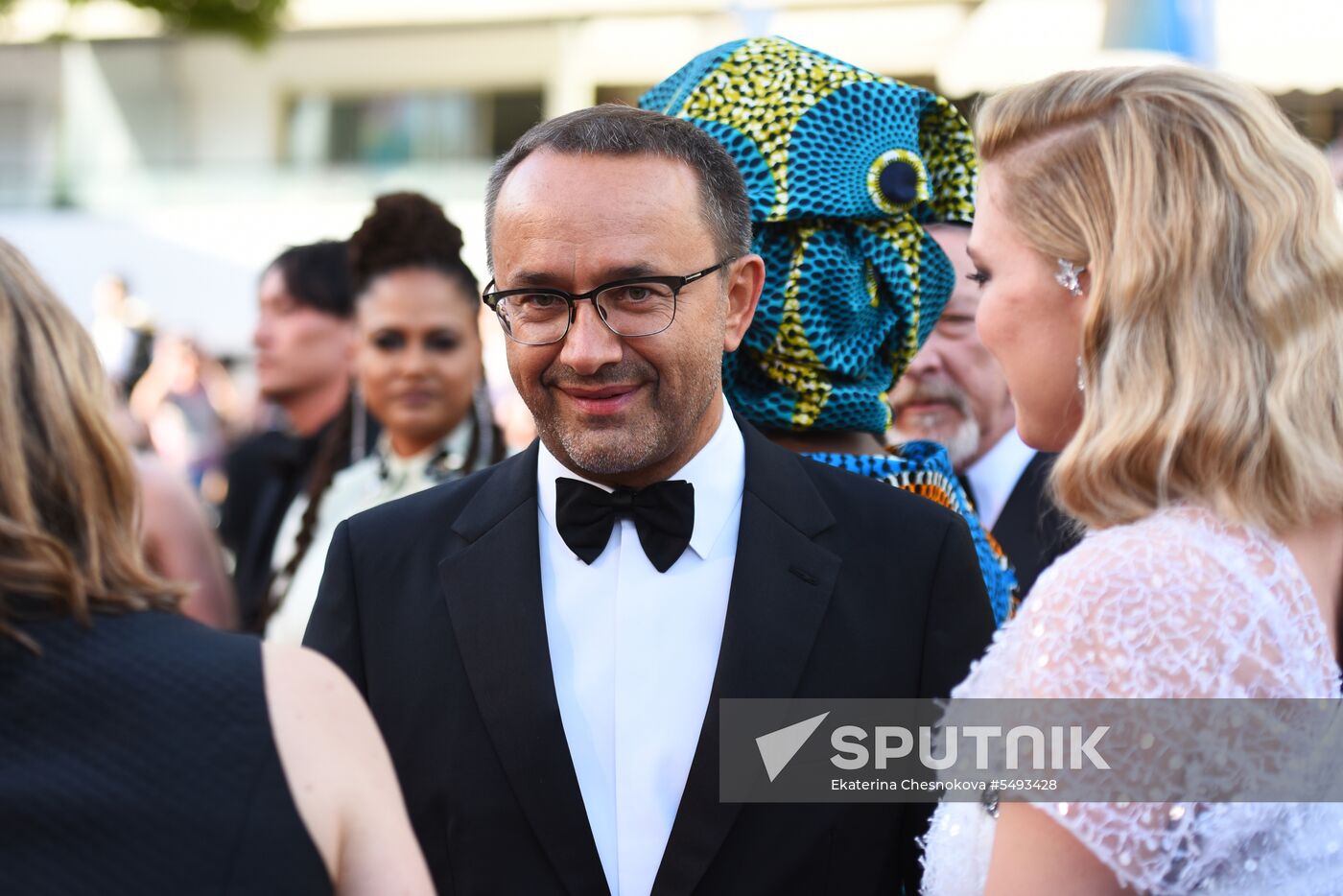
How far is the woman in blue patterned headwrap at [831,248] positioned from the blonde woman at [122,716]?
1.21m

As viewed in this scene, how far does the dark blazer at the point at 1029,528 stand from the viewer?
3314 millimetres

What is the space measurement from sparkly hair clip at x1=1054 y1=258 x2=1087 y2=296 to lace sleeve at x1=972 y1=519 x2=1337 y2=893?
371 millimetres

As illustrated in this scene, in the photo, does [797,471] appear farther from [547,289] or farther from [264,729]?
[264,729]

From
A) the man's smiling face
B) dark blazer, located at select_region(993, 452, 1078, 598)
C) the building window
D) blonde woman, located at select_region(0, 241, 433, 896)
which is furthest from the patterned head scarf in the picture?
Result: the building window

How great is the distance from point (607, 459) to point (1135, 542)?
0.89m

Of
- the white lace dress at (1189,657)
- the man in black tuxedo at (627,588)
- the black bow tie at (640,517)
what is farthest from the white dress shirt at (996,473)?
the white lace dress at (1189,657)

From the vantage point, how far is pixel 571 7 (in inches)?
829

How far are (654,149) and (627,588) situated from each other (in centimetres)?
73

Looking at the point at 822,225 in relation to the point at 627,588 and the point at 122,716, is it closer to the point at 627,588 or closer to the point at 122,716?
the point at 627,588

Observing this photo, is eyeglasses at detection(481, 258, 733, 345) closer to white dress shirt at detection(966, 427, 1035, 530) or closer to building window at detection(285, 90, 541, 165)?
white dress shirt at detection(966, 427, 1035, 530)

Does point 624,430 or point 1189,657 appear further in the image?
point 624,430

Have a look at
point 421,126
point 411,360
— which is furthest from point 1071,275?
point 421,126

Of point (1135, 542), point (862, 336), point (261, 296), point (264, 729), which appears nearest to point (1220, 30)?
point (261, 296)

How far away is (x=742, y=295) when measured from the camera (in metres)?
2.46
